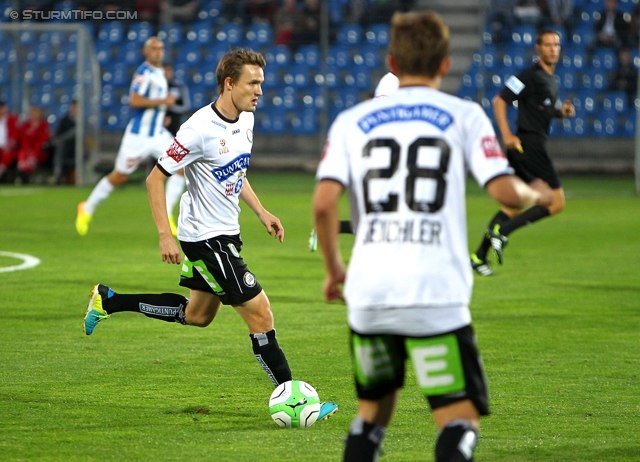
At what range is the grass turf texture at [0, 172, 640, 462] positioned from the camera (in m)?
4.53

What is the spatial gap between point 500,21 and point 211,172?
17.7 meters

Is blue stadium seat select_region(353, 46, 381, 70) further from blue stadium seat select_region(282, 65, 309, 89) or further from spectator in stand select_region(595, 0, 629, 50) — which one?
spectator in stand select_region(595, 0, 629, 50)

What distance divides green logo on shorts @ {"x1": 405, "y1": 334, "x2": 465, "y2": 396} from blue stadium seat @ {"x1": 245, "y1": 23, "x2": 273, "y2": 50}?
67.0ft

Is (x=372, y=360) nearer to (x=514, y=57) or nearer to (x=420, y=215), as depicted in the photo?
(x=420, y=215)

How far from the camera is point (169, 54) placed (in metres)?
23.4

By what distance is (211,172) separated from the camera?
17.2 ft

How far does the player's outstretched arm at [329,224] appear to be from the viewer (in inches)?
124

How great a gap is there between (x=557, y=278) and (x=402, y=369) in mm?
6738

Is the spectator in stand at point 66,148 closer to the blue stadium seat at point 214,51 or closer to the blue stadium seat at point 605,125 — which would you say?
the blue stadium seat at point 214,51

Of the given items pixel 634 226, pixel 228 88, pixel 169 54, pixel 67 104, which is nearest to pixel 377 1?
pixel 169 54

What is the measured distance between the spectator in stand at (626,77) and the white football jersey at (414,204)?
19.1 meters

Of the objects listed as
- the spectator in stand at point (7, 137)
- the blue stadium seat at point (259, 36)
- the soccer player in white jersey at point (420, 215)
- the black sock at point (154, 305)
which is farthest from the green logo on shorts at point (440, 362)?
the blue stadium seat at point (259, 36)

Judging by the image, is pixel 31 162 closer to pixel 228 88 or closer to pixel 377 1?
pixel 377 1

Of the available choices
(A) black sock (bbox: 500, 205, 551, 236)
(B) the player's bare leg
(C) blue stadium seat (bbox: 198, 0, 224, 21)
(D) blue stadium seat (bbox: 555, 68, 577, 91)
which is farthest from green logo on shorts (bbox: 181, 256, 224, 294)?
(C) blue stadium seat (bbox: 198, 0, 224, 21)
